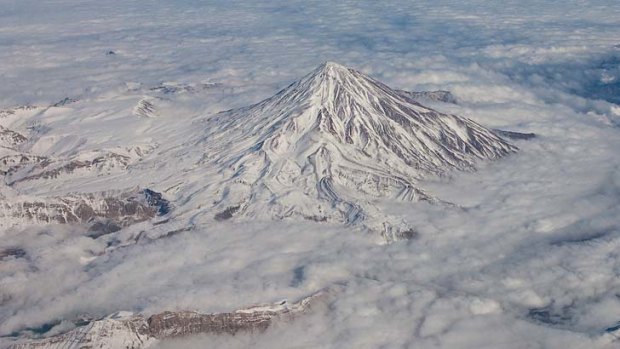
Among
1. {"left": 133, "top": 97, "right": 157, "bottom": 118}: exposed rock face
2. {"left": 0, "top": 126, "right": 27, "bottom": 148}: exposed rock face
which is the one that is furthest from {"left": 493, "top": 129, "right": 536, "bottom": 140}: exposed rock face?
{"left": 0, "top": 126, "right": 27, "bottom": 148}: exposed rock face

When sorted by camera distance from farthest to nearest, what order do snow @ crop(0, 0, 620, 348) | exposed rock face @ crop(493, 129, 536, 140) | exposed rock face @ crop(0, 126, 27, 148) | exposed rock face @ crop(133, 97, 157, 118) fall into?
exposed rock face @ crop(133, 97, 157, 118) < exposed rock face @ crop(493, 129, 536, 140) < exposed rock face @ crop(0, 126, 27, 148) < snow @ crop(0, 0, 620, 348)

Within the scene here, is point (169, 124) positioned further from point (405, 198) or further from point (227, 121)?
point (405, 198)

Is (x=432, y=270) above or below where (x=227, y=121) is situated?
below

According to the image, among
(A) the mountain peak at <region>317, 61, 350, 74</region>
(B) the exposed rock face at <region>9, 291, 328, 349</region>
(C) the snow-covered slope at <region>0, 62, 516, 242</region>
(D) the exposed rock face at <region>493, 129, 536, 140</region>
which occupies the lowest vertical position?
(B) the exposed rock face at <region>9, 291, 328, 349</region>

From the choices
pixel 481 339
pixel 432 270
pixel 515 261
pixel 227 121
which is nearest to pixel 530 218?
pixel 515 261

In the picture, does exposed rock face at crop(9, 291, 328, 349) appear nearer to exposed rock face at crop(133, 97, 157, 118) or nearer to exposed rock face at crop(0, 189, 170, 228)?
exposed rock face at crop(0, 189, 170, 228)

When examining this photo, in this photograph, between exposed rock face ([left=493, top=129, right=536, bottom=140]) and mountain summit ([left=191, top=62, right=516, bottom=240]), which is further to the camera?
exposed rock face ([left=493, top=129, right=536, bottom=140])
